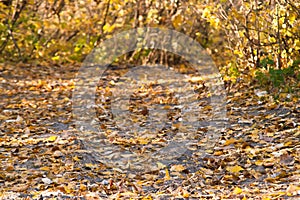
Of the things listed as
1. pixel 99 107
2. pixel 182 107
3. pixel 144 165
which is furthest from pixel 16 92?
pixel 144 165

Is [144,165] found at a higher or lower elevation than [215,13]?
lower

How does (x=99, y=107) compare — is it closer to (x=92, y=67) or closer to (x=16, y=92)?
(x=16, y=92)

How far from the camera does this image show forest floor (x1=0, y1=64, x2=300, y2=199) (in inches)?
148

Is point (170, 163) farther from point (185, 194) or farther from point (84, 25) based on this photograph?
point (84, 25)

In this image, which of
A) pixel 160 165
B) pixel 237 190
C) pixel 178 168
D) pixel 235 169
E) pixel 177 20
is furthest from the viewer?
pixel 177 20

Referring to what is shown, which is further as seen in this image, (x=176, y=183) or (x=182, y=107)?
(x=182, y=107)

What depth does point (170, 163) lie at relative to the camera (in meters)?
4.41

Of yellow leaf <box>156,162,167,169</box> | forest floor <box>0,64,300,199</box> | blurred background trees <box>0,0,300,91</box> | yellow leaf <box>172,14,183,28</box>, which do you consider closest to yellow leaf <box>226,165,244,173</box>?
forest floor <box>0,64,300,199</box>

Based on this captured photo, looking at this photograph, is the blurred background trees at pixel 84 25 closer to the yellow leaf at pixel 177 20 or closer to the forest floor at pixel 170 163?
the yellow leaf at pixel 177 20

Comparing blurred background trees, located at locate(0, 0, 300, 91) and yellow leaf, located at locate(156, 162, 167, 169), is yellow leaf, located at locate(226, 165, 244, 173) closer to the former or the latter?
yellow leaf, located at locate(156, 162, 167, 169)

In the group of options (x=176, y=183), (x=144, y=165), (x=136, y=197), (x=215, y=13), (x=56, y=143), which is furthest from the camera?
(x=215, y=13)

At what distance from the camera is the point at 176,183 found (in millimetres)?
3951

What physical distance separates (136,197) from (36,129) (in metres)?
2.23

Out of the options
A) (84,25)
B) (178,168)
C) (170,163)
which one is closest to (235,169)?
(178,168)
